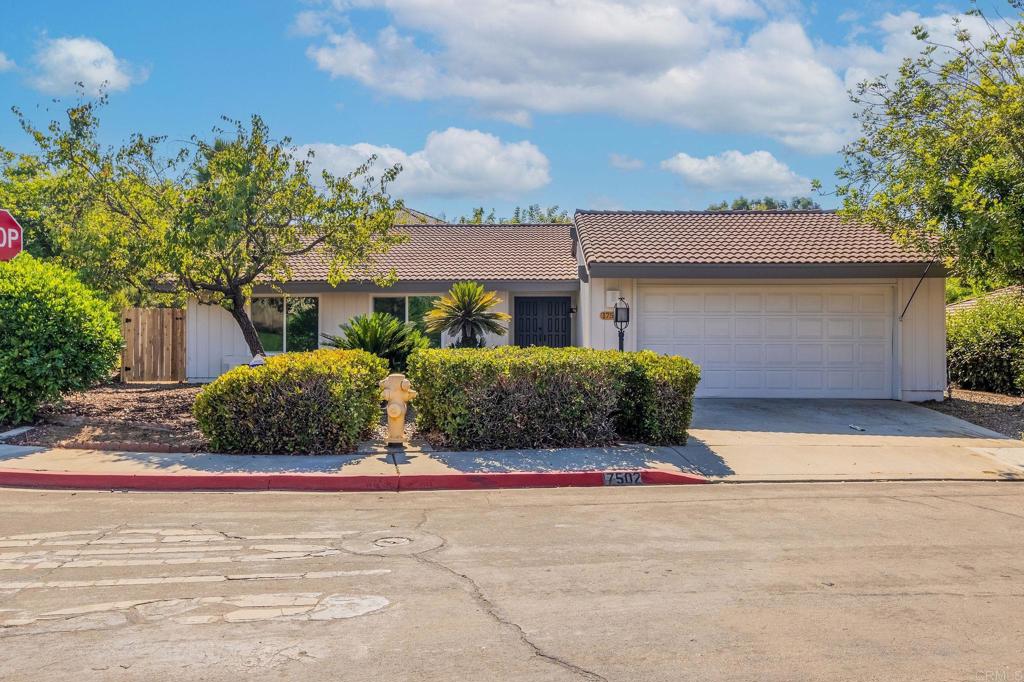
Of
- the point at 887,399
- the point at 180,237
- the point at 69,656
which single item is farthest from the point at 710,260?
the point at 69,656

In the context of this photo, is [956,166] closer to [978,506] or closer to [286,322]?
[978,506]

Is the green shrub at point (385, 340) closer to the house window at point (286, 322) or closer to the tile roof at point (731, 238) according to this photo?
the tile roof at point (731, 238)

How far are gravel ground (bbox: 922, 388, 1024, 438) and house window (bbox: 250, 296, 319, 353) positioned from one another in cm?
1284

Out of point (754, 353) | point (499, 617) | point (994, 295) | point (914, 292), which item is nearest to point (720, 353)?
point (754, 353)

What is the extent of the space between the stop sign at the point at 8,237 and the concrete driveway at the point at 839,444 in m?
8.78

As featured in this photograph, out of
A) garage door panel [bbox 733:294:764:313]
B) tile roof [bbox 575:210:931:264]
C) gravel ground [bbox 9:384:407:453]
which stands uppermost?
tile roof [bbox 575:210:931:264]

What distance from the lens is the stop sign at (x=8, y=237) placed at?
10.8 meters

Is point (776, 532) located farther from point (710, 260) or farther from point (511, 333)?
point (511, 333)

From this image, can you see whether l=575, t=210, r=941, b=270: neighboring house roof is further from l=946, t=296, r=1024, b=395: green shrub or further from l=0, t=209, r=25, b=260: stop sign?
l=0, t=209, r=25, b=260: stop sign

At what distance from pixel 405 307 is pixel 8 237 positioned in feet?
31.7

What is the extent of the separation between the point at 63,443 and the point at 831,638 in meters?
9.72

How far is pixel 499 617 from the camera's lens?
5.01m

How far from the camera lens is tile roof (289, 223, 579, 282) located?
19.4 metres

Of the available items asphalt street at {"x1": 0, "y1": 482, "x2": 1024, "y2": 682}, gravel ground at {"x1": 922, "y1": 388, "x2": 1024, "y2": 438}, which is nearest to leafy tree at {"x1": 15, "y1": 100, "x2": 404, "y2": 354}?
asphalt street at {"x1": 0, "y1": 482, "x2": 1024, "y2": 682}
